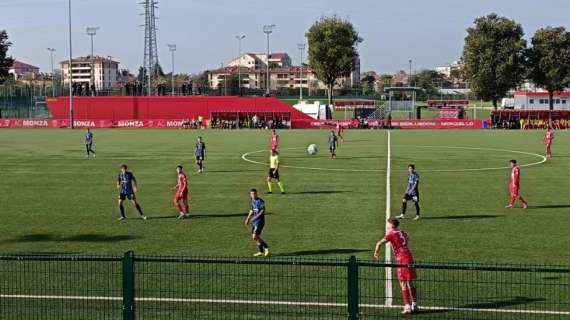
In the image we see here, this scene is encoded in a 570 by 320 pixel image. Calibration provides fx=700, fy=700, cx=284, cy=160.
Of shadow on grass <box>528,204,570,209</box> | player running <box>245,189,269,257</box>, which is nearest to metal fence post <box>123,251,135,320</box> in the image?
player running <box>245,189,269,257</box>

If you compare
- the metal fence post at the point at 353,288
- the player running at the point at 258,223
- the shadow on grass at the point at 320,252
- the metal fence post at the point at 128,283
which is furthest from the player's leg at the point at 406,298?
the player running at the point at 258,223

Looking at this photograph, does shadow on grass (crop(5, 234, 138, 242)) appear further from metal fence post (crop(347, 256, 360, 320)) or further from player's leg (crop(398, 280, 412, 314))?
metal fence post (crop(347, 256, 360, 320))

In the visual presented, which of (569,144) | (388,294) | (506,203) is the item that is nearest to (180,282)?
(388,294)

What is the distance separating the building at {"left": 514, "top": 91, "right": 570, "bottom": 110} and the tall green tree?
10.4 m

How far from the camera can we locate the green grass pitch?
18328 mm

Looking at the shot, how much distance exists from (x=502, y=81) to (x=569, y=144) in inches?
1579

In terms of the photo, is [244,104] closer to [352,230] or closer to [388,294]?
[352,230]

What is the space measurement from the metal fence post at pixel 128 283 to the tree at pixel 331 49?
98624 mm

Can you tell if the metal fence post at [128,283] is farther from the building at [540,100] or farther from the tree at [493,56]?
the building at [540,100]

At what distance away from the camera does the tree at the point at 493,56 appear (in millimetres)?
93312

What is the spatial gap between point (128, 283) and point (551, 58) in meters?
94.7

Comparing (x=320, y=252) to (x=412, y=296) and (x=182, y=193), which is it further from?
(x=182, y=193)

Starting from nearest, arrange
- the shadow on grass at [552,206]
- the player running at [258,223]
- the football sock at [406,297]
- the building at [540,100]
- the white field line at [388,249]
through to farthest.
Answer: the football sock at [406,297] → the white field line at [388,249] → the player running at [258,223] → the shadow on grass at [552,206] → the building at [540,100]

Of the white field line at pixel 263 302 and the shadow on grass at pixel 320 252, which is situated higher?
the white field line at pixel 263 302
